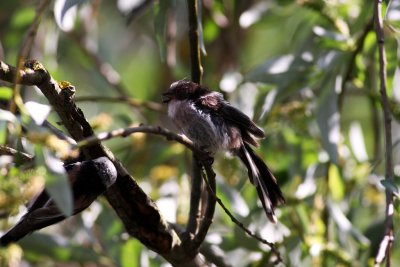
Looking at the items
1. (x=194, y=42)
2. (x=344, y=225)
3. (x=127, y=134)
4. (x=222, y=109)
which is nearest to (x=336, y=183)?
(x=344, y=225)

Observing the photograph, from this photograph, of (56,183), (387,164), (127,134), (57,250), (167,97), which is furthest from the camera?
(57,250)

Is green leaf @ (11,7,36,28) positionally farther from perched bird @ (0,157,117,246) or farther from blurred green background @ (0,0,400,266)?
perched bird @ (0,157,117,246)

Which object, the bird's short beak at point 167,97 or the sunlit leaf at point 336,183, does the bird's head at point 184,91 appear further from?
the sunlit leaf at point 336,183

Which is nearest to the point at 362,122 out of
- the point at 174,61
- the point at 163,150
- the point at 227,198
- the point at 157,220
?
the point at 174,61

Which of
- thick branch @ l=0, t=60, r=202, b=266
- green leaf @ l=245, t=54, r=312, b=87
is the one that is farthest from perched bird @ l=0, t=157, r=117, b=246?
green leaf @ l=245, t=54, r=312, b=87

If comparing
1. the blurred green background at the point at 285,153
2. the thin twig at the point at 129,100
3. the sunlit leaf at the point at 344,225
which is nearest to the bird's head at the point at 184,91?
the blurred green background at the point at 285,153

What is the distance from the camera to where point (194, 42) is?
2.47m

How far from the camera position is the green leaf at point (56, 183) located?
155 cm

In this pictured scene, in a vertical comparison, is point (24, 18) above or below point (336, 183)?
above

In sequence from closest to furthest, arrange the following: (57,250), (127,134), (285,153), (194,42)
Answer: (127,134) < (194,42) < (57,250) < (285,153)

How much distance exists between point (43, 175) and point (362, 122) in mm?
3668

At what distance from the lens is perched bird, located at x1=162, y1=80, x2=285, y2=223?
9.28 feet

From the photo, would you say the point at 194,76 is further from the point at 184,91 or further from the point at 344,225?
the point at 344,225

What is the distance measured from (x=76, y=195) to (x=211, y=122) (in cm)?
68
